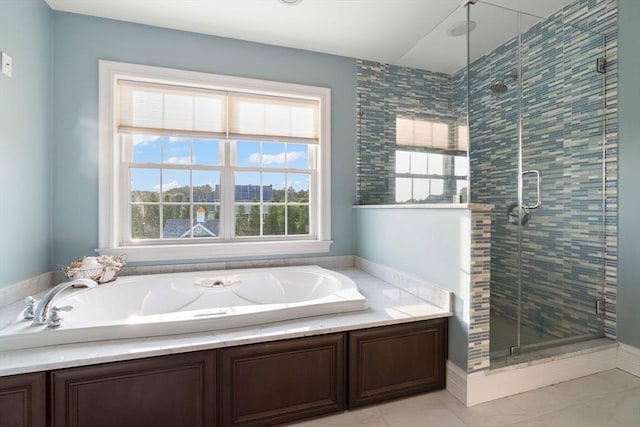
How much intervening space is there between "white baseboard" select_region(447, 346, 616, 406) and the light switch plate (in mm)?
3129

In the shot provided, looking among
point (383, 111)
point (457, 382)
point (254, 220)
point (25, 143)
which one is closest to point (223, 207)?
point (254, 220)

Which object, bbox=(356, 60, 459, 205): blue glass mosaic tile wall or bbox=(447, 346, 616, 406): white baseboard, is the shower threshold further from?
bbox=(356, 60, 459, 205): blue glass mosaic tile wall

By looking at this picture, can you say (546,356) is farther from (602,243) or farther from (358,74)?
(358,74)

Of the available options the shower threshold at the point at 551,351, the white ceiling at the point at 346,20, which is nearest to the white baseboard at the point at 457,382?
the shower threshold at the point at 551,351

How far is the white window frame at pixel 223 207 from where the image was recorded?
2367 millimetres

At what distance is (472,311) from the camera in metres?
1.66

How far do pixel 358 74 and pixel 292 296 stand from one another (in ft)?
7.12

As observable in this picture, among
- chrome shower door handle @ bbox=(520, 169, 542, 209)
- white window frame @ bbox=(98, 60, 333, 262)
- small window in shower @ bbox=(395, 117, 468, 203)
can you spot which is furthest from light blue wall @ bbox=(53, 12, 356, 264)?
chrome shower door handle @ bbox=(520, 169, 542, 209)

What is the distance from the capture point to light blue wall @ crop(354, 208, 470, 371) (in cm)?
170

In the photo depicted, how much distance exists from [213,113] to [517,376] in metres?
2.89

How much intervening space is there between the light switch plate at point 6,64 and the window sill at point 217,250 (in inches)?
49.4

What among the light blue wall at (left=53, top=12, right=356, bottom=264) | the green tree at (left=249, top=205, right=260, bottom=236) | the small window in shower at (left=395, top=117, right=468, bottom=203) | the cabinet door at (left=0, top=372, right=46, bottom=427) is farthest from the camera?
the green tree at (left=249, top=205, right=260, bottom=236)

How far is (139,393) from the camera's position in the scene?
132cm

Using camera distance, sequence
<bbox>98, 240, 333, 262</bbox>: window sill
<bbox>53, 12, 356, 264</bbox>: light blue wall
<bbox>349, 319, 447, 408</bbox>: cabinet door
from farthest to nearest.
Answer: <bbox>98, 240, 333, 262</bbox>: window sill → <bbox>53, 12, 356, 264</bbox>: light blue wall → <bbox>349, 319, 447, 408</bbox>: cabinet door
